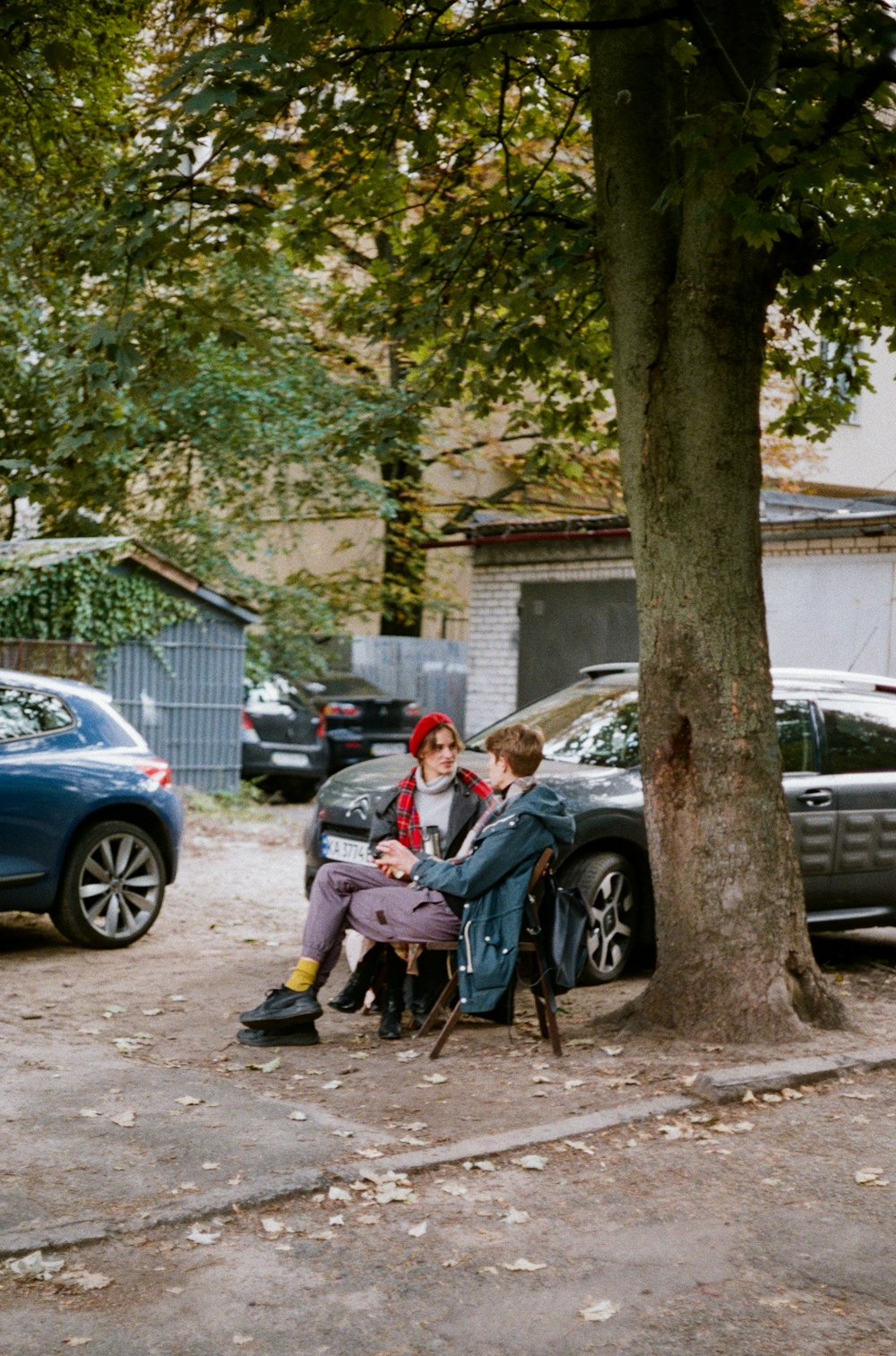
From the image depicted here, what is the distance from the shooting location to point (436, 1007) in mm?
7508

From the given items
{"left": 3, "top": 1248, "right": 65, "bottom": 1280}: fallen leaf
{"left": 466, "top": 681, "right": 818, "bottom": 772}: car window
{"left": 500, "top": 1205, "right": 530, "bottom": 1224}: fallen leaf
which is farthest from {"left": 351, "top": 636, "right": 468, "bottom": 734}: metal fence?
{"left": 3, "top": 1248, "right": 65, "bottom": 1280}: fallen leaf

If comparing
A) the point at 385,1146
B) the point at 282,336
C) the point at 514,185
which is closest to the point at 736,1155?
the point at 385,1146

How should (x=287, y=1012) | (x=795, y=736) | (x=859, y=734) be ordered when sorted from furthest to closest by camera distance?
(x=859, y=734) < (x=795, y=736) < (x=287, y=1012)

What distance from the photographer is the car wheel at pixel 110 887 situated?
9664mm

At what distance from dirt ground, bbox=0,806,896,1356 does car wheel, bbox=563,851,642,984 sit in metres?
0.57

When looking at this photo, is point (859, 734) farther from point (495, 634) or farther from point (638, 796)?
point (495, 634)

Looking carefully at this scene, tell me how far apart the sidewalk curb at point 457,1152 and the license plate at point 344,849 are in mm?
3100

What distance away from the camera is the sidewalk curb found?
4812 mm

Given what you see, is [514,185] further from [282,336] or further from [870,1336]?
[282,336]

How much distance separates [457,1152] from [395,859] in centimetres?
179

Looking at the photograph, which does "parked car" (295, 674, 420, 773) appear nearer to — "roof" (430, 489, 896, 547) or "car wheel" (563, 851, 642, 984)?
"roof" (430, 489, 896, 547)

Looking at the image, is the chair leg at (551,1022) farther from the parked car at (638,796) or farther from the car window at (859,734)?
the car window at (859,734)

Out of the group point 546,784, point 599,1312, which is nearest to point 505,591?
point 546,784

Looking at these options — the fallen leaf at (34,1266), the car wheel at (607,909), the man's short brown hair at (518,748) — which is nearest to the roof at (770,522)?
the car wheel at (607,909)
